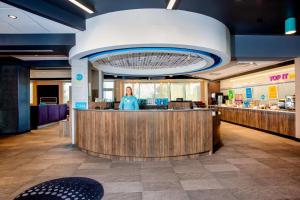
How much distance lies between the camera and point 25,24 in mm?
5395

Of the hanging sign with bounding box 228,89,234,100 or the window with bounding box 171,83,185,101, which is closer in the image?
the hanging sign with bounding box 228,89,234,100

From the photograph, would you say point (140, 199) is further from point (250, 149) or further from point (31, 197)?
point (250, 149)

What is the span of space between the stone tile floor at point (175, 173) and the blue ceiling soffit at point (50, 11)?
3.27 metres

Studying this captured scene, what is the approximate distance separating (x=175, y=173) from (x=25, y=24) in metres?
5.22

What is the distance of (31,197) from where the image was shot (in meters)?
3.12

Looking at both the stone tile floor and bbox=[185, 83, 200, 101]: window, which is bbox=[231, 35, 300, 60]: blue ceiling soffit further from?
bbox=[185, 83, 200, 101]: window

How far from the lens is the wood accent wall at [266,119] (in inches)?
301

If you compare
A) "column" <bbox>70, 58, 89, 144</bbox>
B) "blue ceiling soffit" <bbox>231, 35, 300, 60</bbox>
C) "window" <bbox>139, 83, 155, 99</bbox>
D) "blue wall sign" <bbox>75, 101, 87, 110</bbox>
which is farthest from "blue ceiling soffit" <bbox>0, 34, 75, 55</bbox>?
"window" <bbox>139, 83, 155, 99</bbox>

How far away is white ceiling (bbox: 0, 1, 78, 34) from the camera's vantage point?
4.64m

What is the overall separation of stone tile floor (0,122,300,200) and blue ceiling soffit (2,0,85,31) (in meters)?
3.27

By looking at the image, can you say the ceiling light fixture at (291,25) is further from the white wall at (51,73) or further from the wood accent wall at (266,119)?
the white wall at (51,73)

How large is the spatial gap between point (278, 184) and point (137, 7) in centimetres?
450

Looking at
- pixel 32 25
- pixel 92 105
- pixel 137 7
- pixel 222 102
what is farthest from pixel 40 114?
pixel 222 102

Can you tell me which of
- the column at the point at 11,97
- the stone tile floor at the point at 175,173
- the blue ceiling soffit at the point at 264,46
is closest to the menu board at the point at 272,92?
the blue ceiling soffit at the point at 264,46
